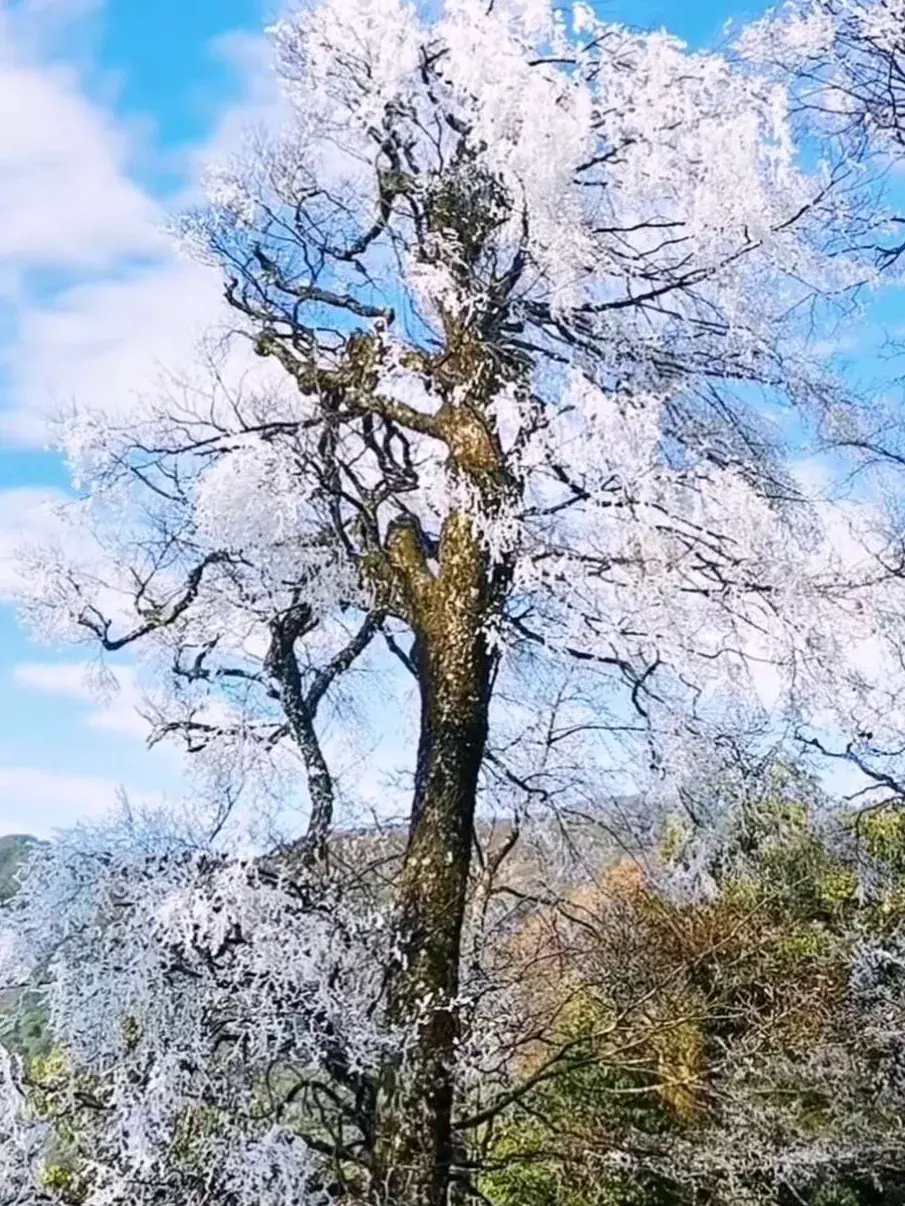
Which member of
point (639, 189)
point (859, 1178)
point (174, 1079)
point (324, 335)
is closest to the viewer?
point (174, 1079)

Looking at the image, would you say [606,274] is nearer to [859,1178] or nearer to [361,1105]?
[361,1105]

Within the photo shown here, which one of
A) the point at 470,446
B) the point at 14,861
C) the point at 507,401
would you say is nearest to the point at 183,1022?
the point at 14,861

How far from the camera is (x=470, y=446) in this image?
480 centimetres

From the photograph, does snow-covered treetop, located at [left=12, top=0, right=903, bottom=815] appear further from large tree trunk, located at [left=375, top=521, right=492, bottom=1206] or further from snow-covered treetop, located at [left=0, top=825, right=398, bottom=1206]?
snow-covered treetop, located at [left=0, top=825, right=398, bottom=1206]

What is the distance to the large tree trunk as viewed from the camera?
4.17 metres

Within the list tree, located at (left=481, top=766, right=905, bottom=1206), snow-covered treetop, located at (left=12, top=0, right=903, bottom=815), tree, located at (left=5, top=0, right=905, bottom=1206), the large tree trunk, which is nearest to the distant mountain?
tree, located at (left=5, top=0, right=905, bottom=1206)

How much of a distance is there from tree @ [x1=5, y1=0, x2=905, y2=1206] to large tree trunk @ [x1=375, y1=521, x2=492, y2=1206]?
0.01 metres

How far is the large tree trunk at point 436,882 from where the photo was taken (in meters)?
4.17

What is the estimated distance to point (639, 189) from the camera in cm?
492

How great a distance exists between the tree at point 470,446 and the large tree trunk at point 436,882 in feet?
0.04

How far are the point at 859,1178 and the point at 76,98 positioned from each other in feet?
30.0

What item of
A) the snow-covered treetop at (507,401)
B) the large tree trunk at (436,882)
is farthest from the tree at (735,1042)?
the large tree trunk at (436,882)

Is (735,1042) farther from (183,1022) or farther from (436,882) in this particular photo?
(183,1022)

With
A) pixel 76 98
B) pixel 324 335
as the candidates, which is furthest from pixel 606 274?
pixel 76 98
